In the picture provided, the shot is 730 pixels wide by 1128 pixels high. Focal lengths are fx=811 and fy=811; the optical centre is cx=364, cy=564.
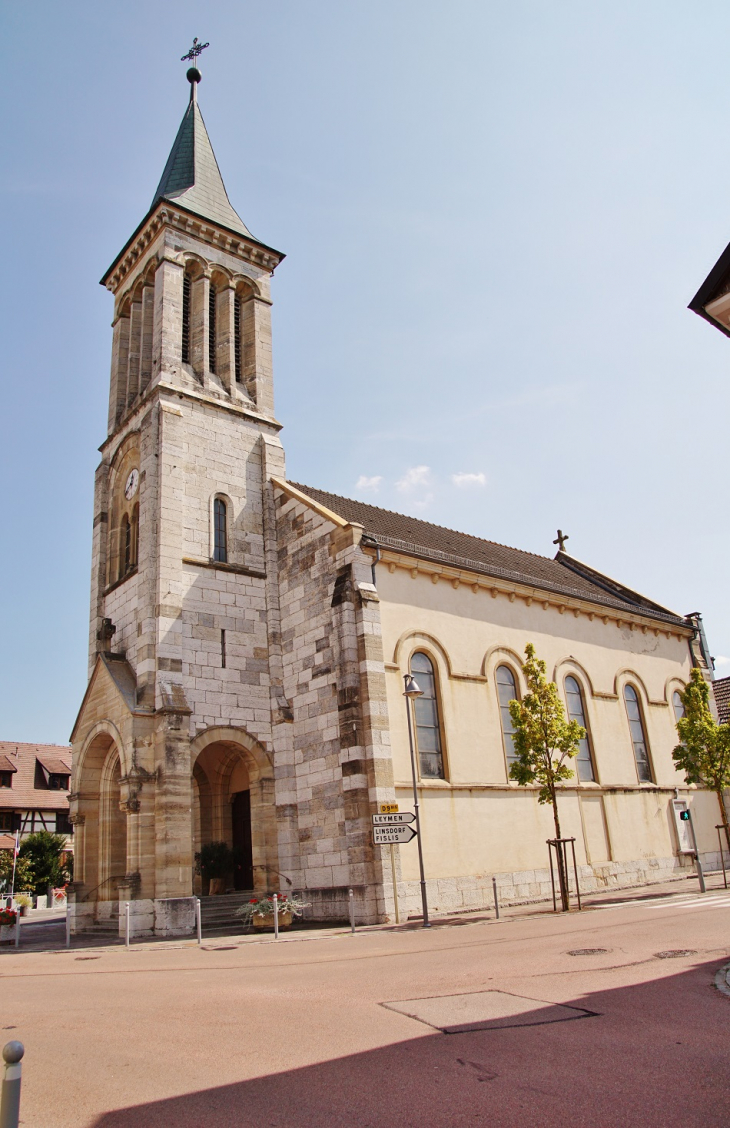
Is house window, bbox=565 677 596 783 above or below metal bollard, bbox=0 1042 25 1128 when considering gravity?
above

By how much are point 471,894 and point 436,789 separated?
2571mm

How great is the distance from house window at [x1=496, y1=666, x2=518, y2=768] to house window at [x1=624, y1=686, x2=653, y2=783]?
6434 mm

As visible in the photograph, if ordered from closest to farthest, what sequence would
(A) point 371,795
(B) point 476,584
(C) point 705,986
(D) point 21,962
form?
(C) point 705,986
(D) point 21,962
(A) point 371,795
(B) point 476,584

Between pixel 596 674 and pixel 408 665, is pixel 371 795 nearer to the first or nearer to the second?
pixel 408 665

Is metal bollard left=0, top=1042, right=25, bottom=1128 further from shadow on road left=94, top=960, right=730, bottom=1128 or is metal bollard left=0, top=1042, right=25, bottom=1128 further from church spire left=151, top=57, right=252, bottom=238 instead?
church spire left=151, top=57, right=252, bottom=238

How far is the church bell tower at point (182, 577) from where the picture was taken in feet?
63.7

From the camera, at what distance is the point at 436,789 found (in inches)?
767

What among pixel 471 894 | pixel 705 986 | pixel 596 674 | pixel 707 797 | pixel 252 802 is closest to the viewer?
pixel 705 986

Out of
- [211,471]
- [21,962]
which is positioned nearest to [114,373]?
[211,471]

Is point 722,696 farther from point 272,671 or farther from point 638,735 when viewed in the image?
point 272,671

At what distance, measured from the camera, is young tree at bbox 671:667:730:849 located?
81.2ft

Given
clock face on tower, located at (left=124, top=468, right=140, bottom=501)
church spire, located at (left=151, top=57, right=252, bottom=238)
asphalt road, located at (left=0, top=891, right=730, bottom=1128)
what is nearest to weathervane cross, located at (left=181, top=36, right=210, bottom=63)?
church spire, located at (left=151, top=57, right=252, bottom=238)

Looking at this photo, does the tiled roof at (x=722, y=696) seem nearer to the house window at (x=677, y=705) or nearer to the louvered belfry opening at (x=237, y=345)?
the house window at (x=677, y=705)

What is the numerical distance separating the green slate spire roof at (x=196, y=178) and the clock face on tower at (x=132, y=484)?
8.63 meters
